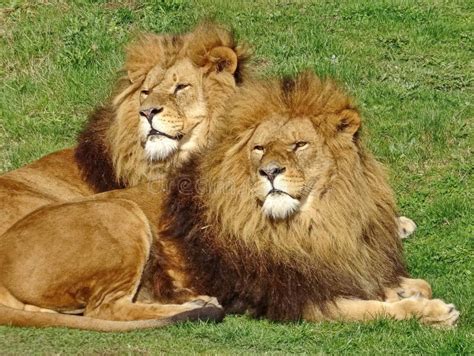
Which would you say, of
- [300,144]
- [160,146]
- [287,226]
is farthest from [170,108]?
[287,226]

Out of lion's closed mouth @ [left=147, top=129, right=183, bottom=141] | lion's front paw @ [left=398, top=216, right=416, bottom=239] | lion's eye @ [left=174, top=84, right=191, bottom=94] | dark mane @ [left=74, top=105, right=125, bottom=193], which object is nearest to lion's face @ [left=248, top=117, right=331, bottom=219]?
lion's closed mouth @ [left=147, top=129, right=183, bottom=141]

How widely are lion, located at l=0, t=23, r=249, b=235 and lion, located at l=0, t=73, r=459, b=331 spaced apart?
24.0 inches

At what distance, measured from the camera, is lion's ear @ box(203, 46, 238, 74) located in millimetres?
8023

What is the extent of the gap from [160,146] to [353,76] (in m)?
3.93

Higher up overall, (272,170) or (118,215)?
(272,170)

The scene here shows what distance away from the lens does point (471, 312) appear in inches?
283

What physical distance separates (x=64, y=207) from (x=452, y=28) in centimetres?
655

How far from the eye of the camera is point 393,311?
6.83 metres

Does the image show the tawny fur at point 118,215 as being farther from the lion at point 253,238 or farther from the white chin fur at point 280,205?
the white chin fur at point 280,205

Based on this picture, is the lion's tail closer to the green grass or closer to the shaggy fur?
the green grass

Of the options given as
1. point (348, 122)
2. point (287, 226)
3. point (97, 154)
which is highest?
point (348, 122)

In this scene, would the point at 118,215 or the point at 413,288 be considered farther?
the point at 413,288

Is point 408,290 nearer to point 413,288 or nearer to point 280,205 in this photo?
point 413,288

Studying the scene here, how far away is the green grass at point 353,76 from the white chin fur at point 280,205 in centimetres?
65
